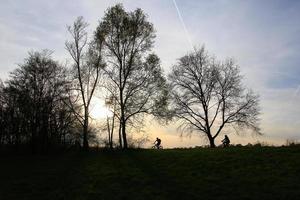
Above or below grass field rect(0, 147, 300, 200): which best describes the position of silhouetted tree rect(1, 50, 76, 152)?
above

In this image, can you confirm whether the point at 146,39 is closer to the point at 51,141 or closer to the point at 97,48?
the point at 97,48

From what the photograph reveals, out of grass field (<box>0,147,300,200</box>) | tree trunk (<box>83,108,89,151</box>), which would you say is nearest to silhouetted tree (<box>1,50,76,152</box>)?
tree trunk (<box>83,108,89,151</box>)

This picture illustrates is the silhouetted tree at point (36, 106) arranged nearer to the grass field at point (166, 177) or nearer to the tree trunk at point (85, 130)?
the tree trunk at point (85, 130)

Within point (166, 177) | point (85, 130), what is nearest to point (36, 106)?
point (85, 130)

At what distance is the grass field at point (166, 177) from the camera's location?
65.6ft

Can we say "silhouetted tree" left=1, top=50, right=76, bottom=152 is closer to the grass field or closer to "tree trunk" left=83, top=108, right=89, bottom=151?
"tree trunk" left=83, top=108, right=89, bottom=151

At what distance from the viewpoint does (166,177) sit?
2430 cm

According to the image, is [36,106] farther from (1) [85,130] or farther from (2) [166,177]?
(2) [166,177]

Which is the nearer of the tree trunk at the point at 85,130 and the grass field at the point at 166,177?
the grass field at the point at 166,177

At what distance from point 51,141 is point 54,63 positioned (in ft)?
31.2

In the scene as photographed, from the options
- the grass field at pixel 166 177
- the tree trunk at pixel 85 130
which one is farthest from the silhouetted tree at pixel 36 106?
the grass field at pixel 166 177

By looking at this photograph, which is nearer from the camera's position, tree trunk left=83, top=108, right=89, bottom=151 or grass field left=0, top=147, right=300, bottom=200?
grass field left=0, top=147, right=300, bottom=200

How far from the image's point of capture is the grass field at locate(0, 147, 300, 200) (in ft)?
65.6

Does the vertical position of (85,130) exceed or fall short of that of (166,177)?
it exceeds it
